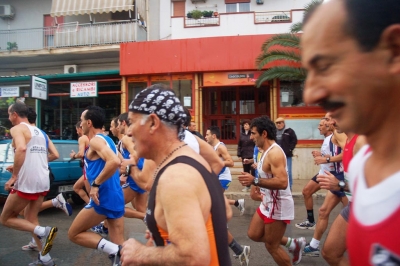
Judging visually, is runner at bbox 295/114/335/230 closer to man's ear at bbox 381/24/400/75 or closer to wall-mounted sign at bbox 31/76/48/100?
man's ear at bbox 381/24/400/75

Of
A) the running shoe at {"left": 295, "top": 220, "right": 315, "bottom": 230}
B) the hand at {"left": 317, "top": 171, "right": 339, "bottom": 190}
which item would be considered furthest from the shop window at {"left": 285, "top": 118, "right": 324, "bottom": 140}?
the hand at {"left": 317, "top": 171, "right": 339, "bottom": 190}

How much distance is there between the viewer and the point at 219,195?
6.08 feet

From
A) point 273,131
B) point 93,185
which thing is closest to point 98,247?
point 93,185

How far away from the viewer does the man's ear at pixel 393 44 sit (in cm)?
84

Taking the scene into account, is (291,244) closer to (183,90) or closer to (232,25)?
(183,90)

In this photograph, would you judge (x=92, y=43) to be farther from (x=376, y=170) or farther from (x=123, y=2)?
(x=376, y=170)

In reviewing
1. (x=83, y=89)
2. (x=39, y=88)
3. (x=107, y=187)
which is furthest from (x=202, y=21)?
(x=107, y=187)

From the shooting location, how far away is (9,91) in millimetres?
16484

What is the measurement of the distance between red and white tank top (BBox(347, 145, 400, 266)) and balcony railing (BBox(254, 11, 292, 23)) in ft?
47.9

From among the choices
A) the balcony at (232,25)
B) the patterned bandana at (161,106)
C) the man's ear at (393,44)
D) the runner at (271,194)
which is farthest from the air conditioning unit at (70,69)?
the man's ear at (393,44)

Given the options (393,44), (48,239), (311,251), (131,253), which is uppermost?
(393,44)

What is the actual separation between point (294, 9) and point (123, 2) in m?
7.34

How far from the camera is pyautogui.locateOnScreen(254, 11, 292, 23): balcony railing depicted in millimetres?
14641

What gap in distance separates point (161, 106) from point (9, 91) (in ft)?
55.6
